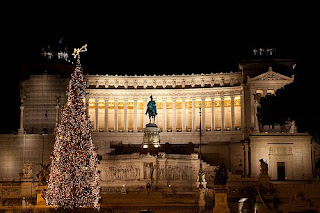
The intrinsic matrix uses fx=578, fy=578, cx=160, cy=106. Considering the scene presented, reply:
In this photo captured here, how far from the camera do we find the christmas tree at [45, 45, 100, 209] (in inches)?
1852

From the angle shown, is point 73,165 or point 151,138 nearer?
point 73,165

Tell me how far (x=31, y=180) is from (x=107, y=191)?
9302mm

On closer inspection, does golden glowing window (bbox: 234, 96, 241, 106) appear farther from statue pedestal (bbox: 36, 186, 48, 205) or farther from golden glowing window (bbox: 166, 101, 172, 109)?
statue pedestal (bbox: 36, 186, 48, 205)

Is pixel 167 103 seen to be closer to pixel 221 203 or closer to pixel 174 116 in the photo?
pixel 174 116

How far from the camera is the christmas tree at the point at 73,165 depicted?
4703cm

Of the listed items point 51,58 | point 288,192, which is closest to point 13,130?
point 51,58

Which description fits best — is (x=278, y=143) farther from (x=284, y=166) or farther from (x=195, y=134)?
(x=195, y=134)

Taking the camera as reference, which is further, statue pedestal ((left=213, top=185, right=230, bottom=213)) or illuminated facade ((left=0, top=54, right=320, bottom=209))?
illuminated facade ((left=0, top=54, right=320, bottom=209))

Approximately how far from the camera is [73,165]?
4712cm

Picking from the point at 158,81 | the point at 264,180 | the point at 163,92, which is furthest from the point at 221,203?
the point at 158,81

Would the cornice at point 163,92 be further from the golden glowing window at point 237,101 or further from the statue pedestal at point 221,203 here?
the statue pedestal at point 221,203

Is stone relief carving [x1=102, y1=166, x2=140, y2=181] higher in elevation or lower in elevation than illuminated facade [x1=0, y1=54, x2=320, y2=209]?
lower

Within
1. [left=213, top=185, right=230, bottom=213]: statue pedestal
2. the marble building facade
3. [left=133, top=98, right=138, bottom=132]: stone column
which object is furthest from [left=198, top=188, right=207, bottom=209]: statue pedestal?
[left=133, top=98, right=138, bottom=132]: stone column

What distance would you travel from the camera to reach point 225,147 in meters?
82.2
